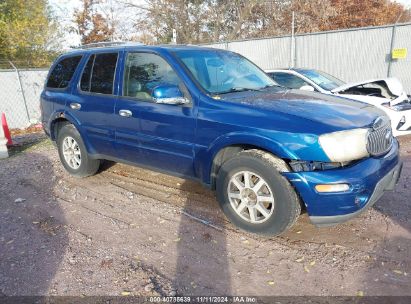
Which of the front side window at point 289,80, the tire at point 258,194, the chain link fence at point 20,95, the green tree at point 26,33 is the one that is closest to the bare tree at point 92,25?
the green tree at point 26,33

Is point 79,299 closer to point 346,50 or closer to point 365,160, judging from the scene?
point 365,160

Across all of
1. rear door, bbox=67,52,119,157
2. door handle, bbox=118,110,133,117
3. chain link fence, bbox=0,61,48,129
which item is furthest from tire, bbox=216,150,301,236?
→ chain link fence, bbox=0,61,48,129

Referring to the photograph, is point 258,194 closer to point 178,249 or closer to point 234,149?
point 234,149

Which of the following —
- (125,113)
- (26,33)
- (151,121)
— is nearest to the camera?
(151,121)

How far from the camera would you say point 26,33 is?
18016mm

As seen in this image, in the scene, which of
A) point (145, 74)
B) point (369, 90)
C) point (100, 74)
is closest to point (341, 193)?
point (145, 74)

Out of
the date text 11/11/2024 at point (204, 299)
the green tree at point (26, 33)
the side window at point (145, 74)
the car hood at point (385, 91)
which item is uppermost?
the green tree at point (26, 33)

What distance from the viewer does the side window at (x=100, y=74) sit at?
15.3ft

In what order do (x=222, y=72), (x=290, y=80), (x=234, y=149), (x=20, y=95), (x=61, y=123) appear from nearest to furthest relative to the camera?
(x=234, y=149)
(x=222, y=72)
(x=61, y=123)
(x=290, y=80)
(x=20, y=95)

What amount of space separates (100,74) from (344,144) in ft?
10.7

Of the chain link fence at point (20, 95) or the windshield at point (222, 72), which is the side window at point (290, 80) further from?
the chain link fence at point (20, 95)

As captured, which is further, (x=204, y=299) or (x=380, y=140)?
(x=380, y=140)

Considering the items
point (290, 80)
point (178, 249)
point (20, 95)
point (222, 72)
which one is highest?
point (222, 72)

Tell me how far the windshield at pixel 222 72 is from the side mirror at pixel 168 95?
0.89 ft
